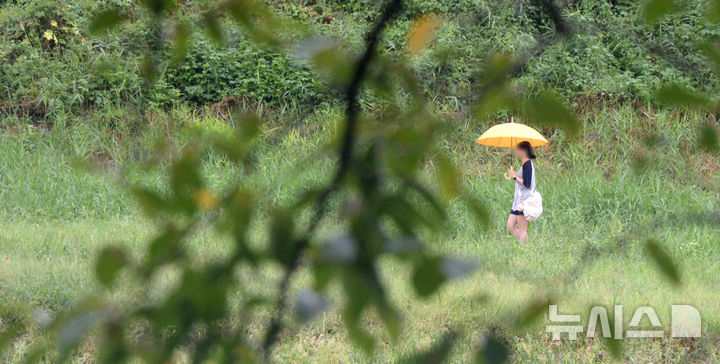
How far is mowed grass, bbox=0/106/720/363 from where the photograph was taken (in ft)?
9.82

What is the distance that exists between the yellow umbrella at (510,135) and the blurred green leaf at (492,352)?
4.09 metres

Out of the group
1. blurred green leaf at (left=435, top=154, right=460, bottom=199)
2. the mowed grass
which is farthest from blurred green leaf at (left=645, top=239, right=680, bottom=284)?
blurred green leaf at (left=435, top=154, right=460, bottom=199)

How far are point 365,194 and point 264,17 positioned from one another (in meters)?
0.22

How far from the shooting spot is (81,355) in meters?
3.26

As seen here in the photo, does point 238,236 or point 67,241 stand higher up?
point 238,236

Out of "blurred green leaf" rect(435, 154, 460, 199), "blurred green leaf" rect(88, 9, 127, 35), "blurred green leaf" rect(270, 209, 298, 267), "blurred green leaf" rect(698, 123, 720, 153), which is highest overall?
"blurred green leaf" rect(88, 9, 127, 35)

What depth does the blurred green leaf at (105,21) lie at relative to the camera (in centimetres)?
77

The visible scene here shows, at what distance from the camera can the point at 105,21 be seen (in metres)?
0.78

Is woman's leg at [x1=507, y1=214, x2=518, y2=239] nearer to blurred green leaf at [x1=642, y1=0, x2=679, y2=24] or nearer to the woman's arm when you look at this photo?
the woman's arm

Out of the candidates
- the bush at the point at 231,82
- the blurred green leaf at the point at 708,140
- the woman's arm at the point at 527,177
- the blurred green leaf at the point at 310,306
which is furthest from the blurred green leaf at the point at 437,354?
the bush at the point at 231,82

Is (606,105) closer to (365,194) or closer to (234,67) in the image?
(234,67)

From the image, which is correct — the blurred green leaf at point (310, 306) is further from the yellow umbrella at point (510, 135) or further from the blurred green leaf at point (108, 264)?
the yellow umbrella at point (510, 135)

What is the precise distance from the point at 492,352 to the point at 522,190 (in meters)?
4.61

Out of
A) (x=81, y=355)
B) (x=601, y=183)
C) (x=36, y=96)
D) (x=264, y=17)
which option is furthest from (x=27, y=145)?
(x=264, y=17)
